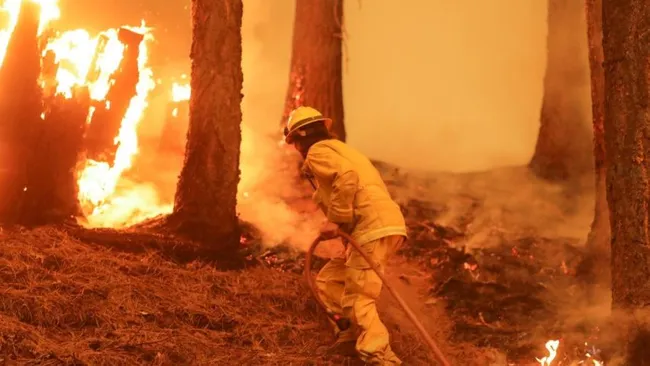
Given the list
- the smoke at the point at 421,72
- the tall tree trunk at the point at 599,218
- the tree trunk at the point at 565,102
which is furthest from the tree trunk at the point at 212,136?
the tree trunk at the point at 565,102

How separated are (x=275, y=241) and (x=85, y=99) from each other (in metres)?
2.79

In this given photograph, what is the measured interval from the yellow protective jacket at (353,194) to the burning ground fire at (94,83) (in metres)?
3.37

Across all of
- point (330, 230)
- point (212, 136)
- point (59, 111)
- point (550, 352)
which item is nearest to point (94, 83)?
point (59, 111)

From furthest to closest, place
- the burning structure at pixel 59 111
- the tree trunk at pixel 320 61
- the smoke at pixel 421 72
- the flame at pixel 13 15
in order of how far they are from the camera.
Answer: the smoke at pixel 421 72 < the tree trunk at pixel 320 61 < the flame at pixel 13 15 < the burning structure at pixel 59 111

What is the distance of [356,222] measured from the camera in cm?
530

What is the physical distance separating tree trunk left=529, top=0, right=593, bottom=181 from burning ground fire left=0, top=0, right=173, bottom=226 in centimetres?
657

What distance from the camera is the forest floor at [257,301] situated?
4.85m

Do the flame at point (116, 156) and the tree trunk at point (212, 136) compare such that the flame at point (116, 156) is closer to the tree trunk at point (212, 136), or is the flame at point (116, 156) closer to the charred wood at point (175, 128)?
the charred wood at point (175, 128)

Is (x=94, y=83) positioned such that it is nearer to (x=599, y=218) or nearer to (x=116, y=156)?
(x=116, y=156)

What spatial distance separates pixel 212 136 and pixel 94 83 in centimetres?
174

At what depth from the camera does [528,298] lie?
6840 mm

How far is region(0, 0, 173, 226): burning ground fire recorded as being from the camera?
7.08m

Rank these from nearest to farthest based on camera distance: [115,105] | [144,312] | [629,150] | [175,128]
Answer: [629,150] < [144,312] < [115,105] < [175,128]

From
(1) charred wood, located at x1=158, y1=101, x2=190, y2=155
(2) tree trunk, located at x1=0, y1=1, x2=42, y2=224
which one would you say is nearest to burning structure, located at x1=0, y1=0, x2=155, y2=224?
(2) tree trunk, located at x1=0, y1=1, x2=42, y2=224
